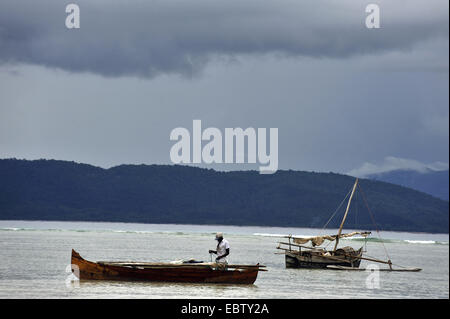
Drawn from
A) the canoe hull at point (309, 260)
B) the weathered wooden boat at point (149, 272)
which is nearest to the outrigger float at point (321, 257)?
the canoe hull at point (309, 260)

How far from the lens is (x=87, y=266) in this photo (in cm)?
3862

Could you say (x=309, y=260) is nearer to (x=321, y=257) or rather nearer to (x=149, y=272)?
(x=321, y=257)

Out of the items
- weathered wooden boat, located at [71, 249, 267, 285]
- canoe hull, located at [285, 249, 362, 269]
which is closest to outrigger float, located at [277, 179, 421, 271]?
canoe hull, located at [285, 249, 362, 269]

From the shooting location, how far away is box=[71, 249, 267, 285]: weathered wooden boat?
126 feet

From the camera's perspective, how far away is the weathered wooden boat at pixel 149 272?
3834 centimetres

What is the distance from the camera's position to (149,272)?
38656mm

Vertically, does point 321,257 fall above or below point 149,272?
above

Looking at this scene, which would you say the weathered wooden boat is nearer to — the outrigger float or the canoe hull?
the outrigger float

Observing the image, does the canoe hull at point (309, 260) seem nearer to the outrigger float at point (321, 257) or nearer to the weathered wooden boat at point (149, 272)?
the outrigger float at point (321, 257)

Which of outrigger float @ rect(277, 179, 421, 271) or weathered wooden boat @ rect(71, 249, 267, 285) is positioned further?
outrigger float @ rect(277, 179, 421, 271)

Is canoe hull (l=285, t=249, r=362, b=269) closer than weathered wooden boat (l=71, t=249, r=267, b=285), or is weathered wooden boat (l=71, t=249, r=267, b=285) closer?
weathered wooden boat (l=71, t=249, r=267, b=285)

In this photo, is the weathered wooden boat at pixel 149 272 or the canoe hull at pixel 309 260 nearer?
the weathered wooden boat at pixel 149 272

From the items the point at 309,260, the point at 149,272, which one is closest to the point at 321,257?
the point at 309,260
